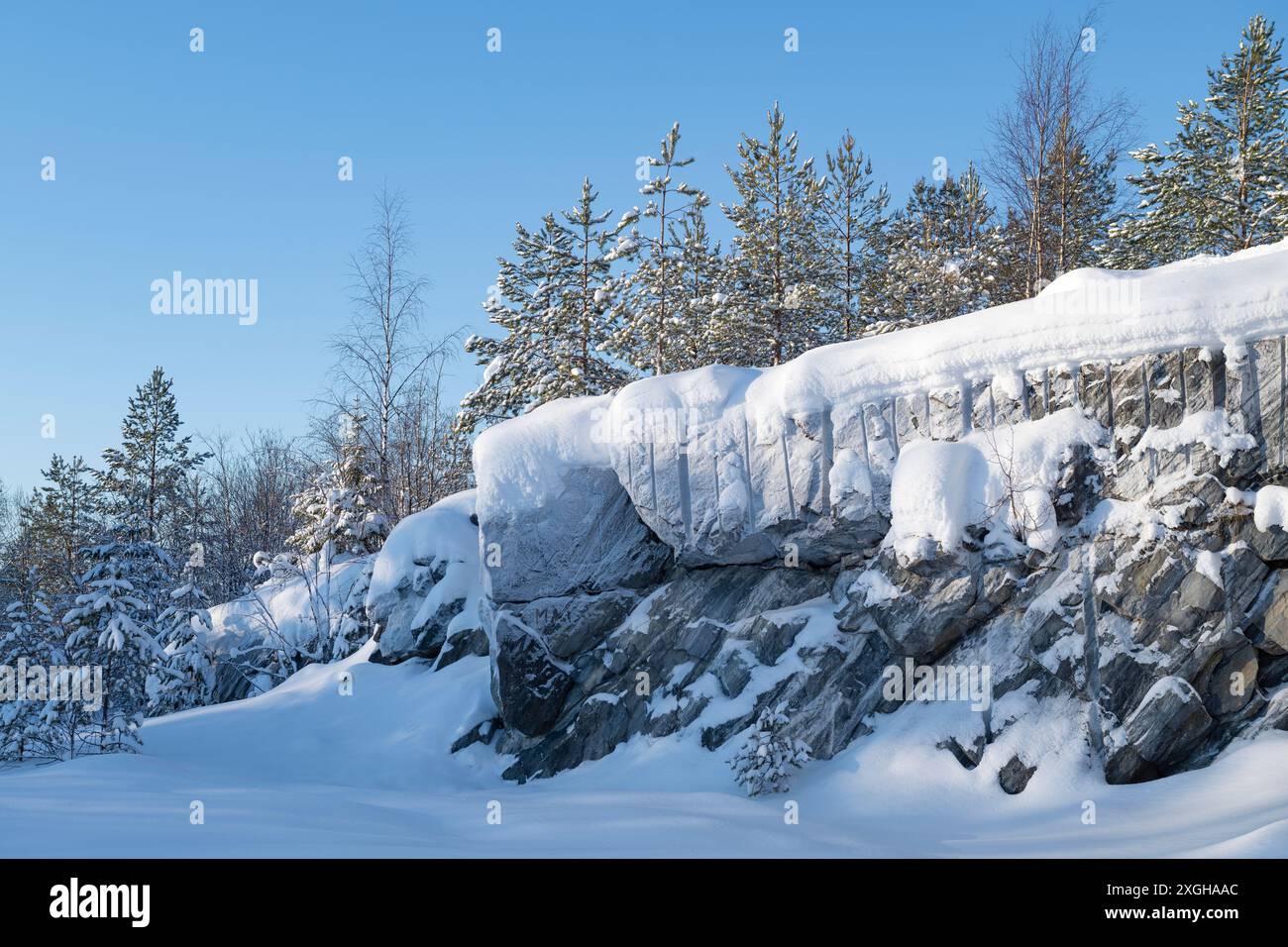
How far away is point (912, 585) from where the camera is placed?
9.92m

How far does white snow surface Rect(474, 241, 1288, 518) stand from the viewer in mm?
8922

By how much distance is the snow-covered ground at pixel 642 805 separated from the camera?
251 inches

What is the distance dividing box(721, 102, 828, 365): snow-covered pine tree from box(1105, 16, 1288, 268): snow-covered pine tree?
694cm

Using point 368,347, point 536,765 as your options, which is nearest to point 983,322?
point 536,765

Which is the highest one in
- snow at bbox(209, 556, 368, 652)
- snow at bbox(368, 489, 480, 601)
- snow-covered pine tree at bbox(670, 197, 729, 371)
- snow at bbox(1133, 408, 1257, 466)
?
snow-covered pine tree at bbox(670, 197, 729, 371)

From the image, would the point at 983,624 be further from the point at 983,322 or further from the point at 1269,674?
the point at 983,322

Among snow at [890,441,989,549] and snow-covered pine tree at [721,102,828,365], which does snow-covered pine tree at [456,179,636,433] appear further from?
snow at [890,441,989,549]

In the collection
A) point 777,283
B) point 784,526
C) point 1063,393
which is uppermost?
point 777,283

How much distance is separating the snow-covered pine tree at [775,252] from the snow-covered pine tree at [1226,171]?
6939 millimetres

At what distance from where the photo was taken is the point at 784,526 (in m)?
11.1

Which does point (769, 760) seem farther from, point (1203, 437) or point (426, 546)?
point (426, 546)
